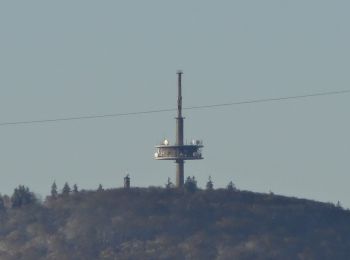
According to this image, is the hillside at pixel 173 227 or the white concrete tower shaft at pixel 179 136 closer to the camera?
the hillside at pixel 173 227

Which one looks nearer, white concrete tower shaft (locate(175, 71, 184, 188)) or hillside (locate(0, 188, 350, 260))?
hillside (locate(0, 188, 350, 260))

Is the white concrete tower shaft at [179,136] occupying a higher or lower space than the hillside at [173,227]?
higher

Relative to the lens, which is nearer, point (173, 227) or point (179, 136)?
point (173, 227)

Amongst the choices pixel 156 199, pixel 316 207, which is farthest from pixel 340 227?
pixel 156 199

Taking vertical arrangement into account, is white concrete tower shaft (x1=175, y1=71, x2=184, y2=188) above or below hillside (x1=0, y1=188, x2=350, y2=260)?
above
